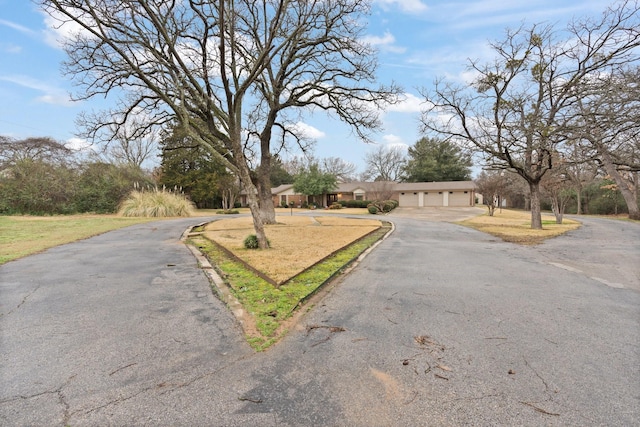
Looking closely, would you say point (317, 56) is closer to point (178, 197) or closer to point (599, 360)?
point (599, 360)

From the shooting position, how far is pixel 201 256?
24.4ft

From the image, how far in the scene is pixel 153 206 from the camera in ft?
69.6

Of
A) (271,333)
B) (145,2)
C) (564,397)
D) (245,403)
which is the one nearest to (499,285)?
(564,397)

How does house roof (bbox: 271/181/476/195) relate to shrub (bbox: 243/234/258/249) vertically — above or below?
above

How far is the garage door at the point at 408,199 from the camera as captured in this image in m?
42.4

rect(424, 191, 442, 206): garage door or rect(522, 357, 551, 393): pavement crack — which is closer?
rect(522, 357, 551, 393): pavement crack

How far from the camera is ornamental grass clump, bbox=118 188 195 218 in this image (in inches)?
828

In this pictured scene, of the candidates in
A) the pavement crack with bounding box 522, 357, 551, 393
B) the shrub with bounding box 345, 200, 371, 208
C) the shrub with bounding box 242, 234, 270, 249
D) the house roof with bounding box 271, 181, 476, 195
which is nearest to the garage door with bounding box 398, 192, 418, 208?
the house roof with bounding box 271, 181, 476, 195

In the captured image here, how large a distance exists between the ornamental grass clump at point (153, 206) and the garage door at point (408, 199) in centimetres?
2882

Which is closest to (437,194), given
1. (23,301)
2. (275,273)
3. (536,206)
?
(536,206)

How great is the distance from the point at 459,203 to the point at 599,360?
135ft

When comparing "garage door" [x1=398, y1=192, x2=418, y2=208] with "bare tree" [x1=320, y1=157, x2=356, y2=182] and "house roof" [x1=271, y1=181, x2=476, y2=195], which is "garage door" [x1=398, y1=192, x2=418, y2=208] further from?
"bare tree" [x1=320, y1=157, x2=356, y2=182]

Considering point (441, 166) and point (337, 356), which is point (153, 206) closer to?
point (337, 356)

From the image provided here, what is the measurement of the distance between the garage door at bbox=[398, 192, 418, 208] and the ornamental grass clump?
94.6 ft
